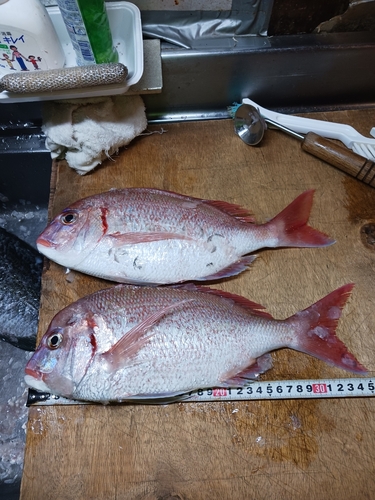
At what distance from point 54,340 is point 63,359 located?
6 cm

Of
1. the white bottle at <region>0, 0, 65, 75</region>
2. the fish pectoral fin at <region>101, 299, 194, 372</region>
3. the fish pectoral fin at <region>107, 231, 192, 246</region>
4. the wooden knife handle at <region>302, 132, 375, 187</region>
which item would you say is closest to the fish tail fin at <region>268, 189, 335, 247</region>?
the wooden knife handle at <region>302, 132, 375, 187</region>

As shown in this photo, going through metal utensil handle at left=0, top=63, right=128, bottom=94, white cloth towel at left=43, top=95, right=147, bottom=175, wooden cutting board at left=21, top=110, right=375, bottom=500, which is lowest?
wooden cutting board at left=21, top=110, right=375, bottom=500

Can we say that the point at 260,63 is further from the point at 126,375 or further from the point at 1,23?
the point at 126,375

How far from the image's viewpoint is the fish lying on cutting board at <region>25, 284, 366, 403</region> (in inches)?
44.4

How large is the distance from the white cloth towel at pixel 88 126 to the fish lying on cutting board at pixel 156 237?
0.22 m

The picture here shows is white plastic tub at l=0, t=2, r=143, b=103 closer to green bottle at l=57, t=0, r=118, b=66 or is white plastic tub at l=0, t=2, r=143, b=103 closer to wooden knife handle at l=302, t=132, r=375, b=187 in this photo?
green bottle at l=57, t=0, r=118, b=66

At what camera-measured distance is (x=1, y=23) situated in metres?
1.13

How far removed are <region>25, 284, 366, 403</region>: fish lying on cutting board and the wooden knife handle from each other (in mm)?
480

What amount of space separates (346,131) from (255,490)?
1322mm

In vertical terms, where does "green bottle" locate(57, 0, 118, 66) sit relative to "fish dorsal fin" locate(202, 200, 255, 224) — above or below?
above

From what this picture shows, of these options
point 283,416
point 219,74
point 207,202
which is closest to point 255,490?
point 283,416

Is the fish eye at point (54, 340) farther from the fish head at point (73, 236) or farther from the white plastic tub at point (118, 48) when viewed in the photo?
the white plastic tub at point (118, 48)

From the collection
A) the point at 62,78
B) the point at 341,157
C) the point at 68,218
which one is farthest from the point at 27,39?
the point at 341,157

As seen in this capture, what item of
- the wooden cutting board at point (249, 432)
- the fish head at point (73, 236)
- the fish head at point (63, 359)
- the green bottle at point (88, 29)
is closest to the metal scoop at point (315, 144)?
the wooden cutting board at point (249, 432)
